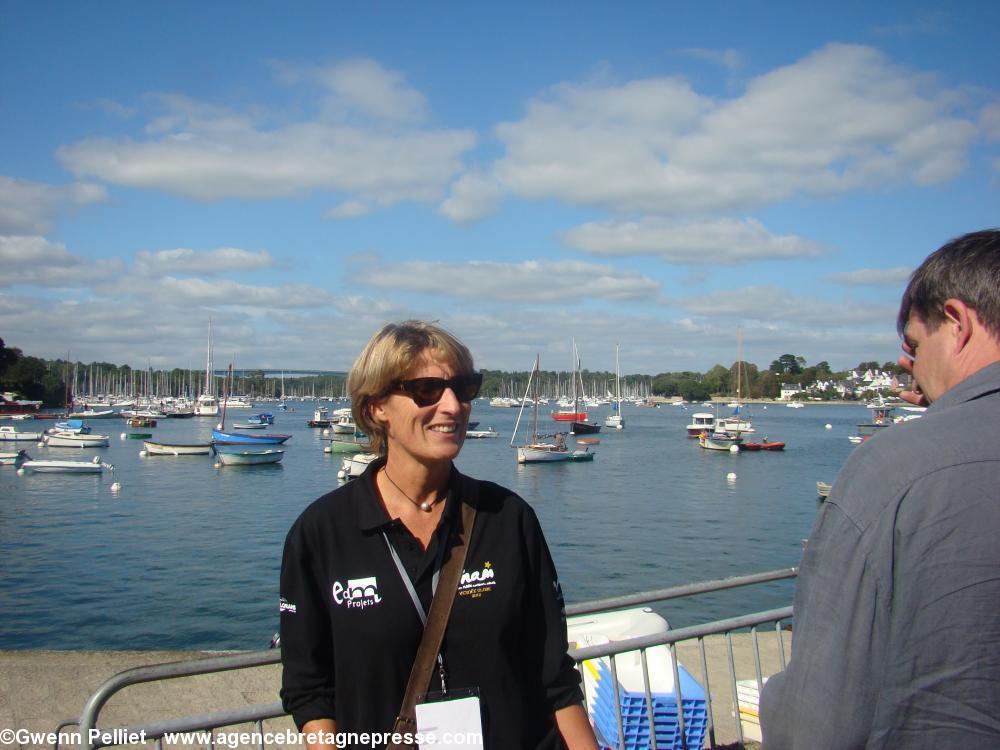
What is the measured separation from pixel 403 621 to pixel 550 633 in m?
0.52

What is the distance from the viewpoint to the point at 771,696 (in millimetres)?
1859

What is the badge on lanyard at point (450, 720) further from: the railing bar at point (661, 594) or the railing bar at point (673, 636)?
the railing bar at point (673, 636)

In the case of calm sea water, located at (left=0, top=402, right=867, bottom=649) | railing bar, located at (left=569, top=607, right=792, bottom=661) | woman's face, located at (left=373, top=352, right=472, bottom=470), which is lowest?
calm sea water, located at (left=0, top=402, right=867, bottom=649)

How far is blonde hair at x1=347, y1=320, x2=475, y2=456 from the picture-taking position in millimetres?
2768

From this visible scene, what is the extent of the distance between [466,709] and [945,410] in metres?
1.57

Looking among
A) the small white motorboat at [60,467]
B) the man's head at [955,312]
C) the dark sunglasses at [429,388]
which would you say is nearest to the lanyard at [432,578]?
the dark sunglasses at [429,388]

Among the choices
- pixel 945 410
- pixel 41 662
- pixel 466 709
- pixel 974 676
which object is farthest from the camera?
pixel 41 662

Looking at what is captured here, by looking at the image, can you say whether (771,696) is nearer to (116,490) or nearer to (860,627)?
(860,627)

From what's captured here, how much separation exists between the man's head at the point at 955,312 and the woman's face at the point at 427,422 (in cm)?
141

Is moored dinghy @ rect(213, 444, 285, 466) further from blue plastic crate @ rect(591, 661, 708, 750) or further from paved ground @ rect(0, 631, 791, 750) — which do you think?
blue plastic crate @ rect(591, 661, 708, 750)

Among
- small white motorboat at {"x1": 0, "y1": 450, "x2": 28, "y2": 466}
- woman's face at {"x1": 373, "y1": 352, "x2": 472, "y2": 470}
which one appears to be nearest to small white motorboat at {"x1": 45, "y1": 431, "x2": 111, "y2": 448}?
small white motorboat at {"x1": 0, "y1": 450, "x2": 28, "y2": 466}

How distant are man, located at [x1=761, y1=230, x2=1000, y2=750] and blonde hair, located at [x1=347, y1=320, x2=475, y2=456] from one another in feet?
4.76

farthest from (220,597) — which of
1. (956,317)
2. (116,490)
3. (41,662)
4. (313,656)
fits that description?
(116,490)

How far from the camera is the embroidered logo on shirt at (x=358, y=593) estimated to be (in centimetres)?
242
